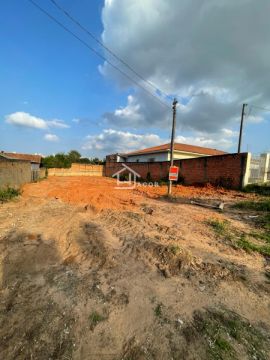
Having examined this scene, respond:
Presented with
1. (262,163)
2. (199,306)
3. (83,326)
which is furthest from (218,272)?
(262,163)

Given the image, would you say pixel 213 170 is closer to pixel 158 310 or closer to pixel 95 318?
pixel 158 310

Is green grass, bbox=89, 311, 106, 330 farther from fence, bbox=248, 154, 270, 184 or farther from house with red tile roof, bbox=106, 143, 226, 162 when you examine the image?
house with red tile roof, bbox=106, 143, 226, 162

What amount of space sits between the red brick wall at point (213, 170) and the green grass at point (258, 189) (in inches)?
22.5

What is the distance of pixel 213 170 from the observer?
14344 millimetres

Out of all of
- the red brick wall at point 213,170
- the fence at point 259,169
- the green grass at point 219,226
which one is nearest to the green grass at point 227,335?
the green grass at point 219,226

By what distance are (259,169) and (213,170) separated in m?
2.83

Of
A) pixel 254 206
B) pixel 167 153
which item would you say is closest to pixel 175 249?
pixel 254 206

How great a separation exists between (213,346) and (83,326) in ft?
4.30

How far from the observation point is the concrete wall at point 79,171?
95.6 ft

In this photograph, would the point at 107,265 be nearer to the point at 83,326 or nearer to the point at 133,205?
the point at 83,326

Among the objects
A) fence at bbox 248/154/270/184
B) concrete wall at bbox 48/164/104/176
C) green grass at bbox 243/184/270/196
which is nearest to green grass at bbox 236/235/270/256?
green grass at bbox 243/184/270/196

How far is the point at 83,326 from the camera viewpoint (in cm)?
209

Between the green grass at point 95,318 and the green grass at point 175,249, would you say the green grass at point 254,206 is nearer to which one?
the green grass at point 175,249

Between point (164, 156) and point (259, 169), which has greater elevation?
point (164, 156)
